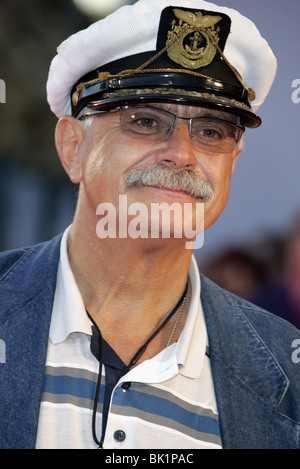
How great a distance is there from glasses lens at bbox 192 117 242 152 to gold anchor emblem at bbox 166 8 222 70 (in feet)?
0.60

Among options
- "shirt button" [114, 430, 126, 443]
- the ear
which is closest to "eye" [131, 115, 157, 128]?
the ear

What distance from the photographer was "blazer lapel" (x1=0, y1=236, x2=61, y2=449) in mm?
1724

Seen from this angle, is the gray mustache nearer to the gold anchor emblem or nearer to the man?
the man

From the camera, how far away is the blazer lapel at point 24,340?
1.72 m

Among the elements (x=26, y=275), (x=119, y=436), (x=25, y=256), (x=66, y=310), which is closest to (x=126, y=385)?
(x=119, y=436)

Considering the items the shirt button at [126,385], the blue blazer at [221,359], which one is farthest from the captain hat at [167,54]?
the shirt button at [126,385]

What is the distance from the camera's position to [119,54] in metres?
2.00

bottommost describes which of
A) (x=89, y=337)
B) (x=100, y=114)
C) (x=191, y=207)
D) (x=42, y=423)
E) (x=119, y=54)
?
(x=42, y=423)

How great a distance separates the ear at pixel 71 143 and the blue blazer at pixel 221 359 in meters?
0.27

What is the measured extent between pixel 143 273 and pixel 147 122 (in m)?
0.50

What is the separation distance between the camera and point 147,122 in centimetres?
197
